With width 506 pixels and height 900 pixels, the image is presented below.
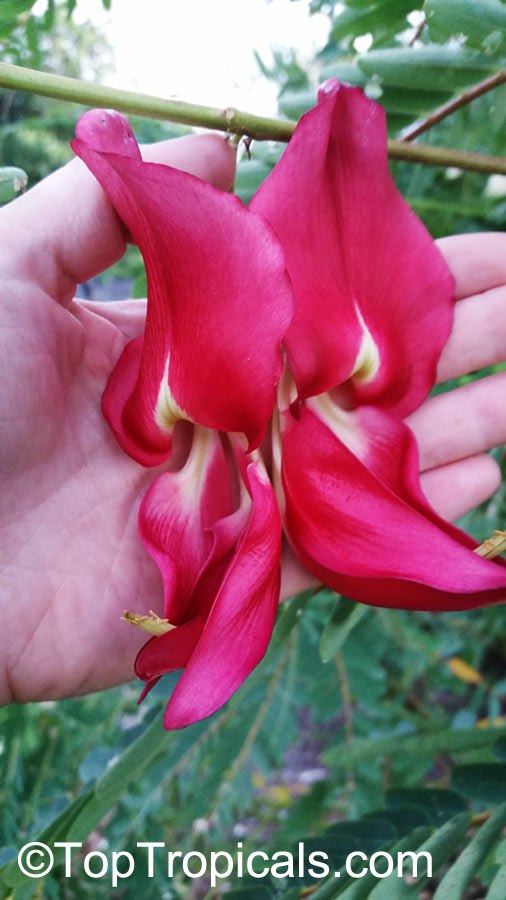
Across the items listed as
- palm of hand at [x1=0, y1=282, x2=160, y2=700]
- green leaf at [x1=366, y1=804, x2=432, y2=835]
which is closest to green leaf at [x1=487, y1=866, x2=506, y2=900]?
green leaf at [x1=366, y1=804, x2=432, y2=835]

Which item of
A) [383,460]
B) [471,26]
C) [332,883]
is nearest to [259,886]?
[332,883]

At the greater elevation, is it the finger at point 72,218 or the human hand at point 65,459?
the finger at point 72,218

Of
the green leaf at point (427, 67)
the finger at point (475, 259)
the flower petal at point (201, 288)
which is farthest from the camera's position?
the finger at point (475, 259)

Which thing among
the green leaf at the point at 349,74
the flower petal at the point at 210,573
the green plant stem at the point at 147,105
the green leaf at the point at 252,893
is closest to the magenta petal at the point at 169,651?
the flower petal at the point at 210,573

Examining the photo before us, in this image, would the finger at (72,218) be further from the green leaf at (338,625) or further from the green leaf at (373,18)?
the green leaf at (338,625)

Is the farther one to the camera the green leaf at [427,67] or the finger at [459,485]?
the finger at [459,485]

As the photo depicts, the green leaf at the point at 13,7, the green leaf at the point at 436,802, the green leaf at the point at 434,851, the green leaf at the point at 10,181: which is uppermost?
the green leaf at the point at 13,7

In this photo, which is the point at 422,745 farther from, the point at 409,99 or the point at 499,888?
the point at 409,99
